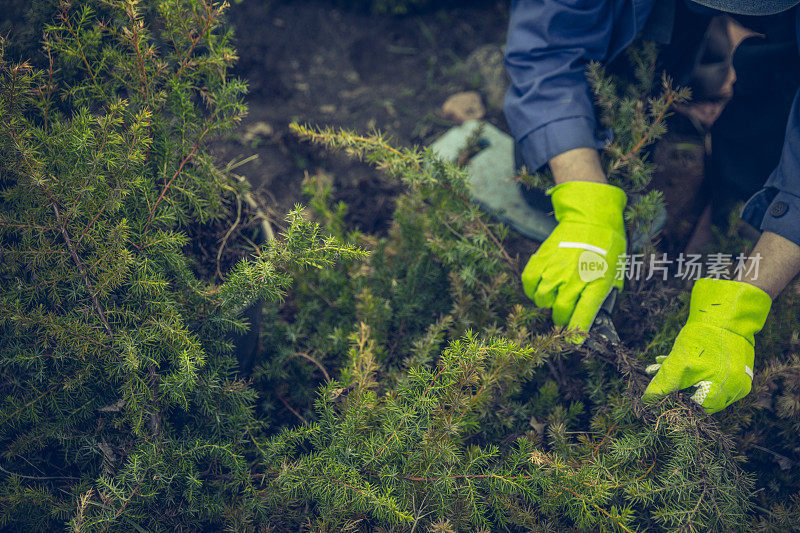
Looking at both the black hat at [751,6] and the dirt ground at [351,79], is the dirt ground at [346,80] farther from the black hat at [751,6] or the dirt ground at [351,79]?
the black hat at [751,6]

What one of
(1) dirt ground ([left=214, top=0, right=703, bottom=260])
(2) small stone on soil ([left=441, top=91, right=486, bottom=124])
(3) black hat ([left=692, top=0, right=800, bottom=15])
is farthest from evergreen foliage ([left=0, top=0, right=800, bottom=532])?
(2) small stone on soil ([left=441, top=91, right=486, bottom=124])

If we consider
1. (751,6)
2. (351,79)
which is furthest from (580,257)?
(351,79)

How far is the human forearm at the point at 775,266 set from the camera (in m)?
1.98

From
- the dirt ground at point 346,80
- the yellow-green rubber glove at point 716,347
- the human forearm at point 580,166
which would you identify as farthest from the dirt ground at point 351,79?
the yellow-green rubber glove at point 716,347

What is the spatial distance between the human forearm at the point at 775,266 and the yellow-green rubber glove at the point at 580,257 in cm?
52

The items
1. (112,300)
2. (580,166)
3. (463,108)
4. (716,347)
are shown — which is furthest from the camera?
(463,108)

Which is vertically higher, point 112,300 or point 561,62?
point 561,62

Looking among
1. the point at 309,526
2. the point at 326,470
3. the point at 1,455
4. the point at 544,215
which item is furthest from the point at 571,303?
the point at 1,455

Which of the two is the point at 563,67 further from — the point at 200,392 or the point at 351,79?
the point at 200,392

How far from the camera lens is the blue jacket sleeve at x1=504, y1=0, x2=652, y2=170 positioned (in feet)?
7.48

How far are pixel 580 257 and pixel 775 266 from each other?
810mm

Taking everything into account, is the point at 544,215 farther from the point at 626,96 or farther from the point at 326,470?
the point at 326,470

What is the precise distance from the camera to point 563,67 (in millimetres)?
2312

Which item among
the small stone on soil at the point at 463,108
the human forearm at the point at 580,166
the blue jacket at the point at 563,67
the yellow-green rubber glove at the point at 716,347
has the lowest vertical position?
the yellow-green rubber glove at the point at 716,347
